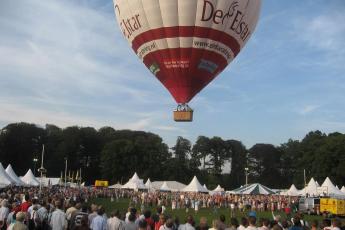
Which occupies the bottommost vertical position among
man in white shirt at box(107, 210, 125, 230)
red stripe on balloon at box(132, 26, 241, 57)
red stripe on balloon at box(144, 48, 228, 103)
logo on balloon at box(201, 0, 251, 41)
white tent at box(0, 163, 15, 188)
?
man in white shirt at box(107, 210, 125, 230)

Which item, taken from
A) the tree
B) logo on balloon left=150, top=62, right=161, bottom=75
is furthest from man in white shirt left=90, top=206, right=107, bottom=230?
the tree

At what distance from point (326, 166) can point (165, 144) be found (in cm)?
2970

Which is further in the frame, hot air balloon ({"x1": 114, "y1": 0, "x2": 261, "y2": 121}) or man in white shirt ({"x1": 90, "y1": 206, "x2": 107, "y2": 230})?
hot air balloon ({"x1": 114, "y1": 0, "x2": 261, "y2": 121})

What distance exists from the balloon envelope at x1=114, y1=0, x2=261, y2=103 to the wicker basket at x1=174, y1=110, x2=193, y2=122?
1.71 feet

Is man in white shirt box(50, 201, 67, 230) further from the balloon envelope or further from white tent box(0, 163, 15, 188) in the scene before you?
white tent box(0, 163, 15, 188)

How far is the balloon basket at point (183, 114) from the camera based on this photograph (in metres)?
18.6

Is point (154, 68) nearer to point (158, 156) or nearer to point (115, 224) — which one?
point (115, 224)

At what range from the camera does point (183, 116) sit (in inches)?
735

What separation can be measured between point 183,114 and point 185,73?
1.63 m

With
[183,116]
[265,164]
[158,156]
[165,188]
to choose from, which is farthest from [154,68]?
[265,164]

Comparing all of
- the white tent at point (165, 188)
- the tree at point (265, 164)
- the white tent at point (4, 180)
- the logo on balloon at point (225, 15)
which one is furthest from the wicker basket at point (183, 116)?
the tree at point (265, 164)

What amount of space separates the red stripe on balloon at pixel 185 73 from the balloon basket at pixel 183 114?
37cm

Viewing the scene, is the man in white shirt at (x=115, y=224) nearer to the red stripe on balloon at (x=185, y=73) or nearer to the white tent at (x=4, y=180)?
the red stripe on balloon at (x=185, y=73)

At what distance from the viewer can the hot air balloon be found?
57.8ft
